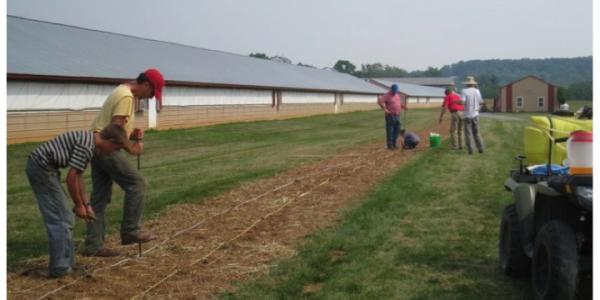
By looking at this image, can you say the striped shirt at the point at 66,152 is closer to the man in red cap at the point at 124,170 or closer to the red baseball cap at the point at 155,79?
the man in red cap at the point at 124,170

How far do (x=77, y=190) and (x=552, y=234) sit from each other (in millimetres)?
4027

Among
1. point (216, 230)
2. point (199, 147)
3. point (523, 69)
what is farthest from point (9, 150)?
point (523, 69)

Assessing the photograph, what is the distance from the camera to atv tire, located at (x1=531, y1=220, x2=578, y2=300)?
4.37m

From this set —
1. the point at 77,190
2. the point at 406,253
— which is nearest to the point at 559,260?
the point at 406,253

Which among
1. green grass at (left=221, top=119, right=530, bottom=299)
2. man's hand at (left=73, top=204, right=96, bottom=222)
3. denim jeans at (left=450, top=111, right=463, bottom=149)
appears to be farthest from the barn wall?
man's hand at (left=73, top=204, right=96, bottom=222)

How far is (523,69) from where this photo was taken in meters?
194

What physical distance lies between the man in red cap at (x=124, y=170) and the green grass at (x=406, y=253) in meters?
1.58

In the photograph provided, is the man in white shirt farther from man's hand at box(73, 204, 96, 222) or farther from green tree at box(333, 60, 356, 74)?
green tree at box(333, 60, 356, 74)

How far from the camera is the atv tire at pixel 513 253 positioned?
581 centimetres

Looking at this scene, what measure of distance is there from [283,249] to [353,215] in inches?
74.8

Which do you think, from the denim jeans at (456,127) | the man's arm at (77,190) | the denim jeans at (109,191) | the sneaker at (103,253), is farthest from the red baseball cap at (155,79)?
the denim jeans at (456,127)

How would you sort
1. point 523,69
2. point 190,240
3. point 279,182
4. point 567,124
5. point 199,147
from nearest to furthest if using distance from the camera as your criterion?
point 567,124
point 190,240
point 279,182
point 199,147
point 523,69

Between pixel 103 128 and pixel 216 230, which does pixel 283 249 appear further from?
pixel 103 128

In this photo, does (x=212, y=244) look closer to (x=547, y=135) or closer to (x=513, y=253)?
(x=513, y=253)
